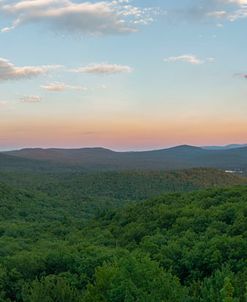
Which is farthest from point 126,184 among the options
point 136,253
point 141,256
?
point 141,256

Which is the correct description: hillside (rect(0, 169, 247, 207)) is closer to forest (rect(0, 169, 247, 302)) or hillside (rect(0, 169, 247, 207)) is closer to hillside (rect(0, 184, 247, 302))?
forest (rect(0, 169, 247, 302))

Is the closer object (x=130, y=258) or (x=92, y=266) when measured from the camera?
(x=130, y=258)

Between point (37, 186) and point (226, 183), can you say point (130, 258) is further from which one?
point (226, 183)

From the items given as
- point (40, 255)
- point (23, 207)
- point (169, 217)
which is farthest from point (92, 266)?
point (23, 207)

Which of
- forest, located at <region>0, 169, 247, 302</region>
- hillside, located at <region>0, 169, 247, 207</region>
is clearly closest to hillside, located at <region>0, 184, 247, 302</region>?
forest, located at <region>0, 169, 247, 302</region>

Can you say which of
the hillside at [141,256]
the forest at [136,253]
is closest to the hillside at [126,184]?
the forest at [136,253]

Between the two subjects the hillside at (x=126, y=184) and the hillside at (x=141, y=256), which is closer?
the hillside at (x=141, y=256)

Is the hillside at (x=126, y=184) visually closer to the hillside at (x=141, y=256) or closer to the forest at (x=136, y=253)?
the forest at (x=136, y=253)

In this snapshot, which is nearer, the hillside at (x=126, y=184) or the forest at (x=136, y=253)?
the forest at (x=136, y=253)

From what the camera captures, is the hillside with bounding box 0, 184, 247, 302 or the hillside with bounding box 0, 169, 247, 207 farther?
the hillside with bounding box 0, 169, 247, 207
